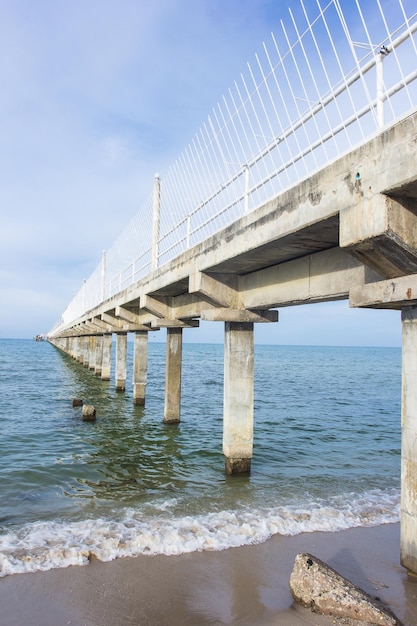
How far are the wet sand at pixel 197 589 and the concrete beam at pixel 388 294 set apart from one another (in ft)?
11.4

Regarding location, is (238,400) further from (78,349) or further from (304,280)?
(78,349)

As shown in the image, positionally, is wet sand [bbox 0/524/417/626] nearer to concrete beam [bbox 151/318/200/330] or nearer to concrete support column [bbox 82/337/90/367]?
concrete beam [bbox 151/318/200/330]

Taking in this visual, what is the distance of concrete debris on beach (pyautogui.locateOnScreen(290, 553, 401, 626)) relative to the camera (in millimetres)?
4902

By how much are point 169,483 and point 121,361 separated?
19.5m

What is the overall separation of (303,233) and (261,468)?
7.41 meters

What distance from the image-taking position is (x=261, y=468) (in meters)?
11.8

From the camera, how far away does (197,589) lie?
576cm

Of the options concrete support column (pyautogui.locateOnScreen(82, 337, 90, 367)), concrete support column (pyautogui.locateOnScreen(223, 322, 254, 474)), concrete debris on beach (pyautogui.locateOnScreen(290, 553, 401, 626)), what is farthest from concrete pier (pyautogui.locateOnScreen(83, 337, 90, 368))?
concrete debris on beach (pyautogui.locateOnScreen(290, 553, 401, 626))

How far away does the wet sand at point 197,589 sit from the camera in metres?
5.12

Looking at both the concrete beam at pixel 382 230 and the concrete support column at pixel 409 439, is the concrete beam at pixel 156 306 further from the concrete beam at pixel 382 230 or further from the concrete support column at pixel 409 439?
the concrete beam at pixel 382 230

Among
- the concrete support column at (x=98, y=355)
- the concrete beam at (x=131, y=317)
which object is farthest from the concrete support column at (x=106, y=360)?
the concrete beam at (x=131, y=317)

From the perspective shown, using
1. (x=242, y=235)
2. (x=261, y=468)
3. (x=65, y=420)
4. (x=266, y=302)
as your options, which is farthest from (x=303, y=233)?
(x=65, y=420)

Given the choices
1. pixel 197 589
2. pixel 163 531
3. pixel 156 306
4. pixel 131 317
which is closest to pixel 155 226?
pixel 156 306

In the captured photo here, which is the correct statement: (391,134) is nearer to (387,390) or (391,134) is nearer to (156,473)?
(156,473)
